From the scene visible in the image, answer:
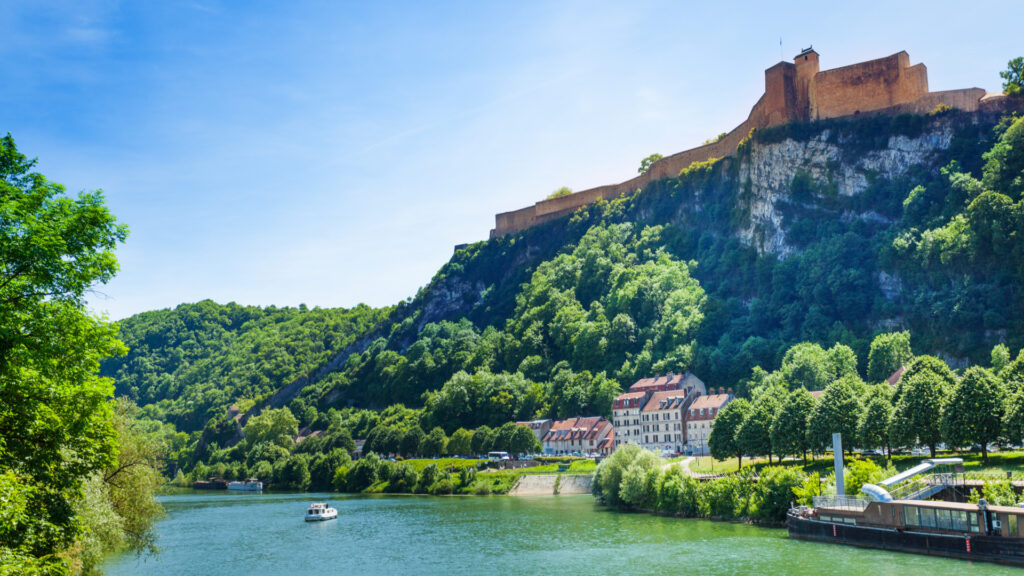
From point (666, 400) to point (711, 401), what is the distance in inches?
236

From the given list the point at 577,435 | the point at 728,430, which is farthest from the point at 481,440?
the point at 728,430

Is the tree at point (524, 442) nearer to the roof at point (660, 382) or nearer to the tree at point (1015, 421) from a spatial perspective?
the roof at point (660, 382)

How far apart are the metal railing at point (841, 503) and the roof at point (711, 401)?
44170mm

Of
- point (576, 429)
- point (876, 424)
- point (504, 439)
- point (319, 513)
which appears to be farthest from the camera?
point (576, 429)

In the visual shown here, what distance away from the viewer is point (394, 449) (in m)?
116

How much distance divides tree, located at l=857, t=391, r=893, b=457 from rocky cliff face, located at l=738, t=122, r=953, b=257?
50.9 meters

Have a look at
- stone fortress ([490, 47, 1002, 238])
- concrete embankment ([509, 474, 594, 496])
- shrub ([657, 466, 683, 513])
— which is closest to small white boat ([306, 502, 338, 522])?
concrete embankment ([509, 474, 594, 496])

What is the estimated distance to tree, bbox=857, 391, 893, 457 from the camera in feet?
180

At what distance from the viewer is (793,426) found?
60.8 metres

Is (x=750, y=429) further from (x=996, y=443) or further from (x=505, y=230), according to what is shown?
(x=505, y=230)

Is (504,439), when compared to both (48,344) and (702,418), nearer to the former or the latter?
(702,418)

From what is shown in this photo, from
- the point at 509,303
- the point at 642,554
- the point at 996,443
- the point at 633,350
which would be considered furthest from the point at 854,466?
the point at 509,303

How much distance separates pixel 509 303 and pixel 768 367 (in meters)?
74.0

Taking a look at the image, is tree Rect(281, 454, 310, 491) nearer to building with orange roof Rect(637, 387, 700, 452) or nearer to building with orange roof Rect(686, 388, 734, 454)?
building with orange roof Rect(637, 387, 700, 452)
